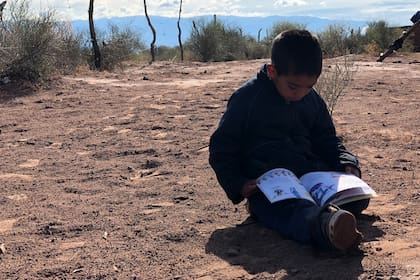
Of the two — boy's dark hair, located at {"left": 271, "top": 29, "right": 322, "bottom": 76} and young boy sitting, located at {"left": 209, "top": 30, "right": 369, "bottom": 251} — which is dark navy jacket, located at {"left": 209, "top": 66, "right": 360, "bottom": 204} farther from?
boy's dark hair, located at {"left": 271, "top": 29, "right": 322, "bottom": 76}

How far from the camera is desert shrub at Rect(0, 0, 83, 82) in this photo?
11328mm

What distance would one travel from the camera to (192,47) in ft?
93.4

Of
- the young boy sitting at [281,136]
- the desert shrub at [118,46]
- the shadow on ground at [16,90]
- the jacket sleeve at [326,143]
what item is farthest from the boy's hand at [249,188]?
the desert shrub at [118,46]

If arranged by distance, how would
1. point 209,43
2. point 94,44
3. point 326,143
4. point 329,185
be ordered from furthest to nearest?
point 209,43 < point 94,44 < point 326,143 < point 329,185

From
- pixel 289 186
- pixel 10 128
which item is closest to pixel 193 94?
pixel 10 128

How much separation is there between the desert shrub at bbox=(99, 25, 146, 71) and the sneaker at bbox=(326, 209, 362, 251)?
1619 centimetres

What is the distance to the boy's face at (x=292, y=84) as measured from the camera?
3.40m

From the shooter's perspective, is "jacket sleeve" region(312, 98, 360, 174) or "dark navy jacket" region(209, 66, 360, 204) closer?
"dark navy jacket" region(209, 66, 360, 204)

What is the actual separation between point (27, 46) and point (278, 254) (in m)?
9.42

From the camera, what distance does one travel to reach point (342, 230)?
294 centimetres

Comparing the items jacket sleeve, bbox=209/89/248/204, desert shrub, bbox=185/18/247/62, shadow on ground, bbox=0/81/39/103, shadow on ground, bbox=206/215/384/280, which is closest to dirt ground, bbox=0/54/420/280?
shadow on ground, bbox=206/215/384/280

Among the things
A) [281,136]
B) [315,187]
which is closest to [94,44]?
[281,136]

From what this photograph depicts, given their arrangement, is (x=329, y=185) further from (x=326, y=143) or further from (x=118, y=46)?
(x=118, y=46)

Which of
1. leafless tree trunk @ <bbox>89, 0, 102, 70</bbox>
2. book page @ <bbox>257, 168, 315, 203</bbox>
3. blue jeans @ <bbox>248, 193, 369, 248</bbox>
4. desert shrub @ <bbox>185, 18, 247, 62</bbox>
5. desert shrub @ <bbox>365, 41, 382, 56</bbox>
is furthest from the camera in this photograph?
desert shrub @ <bbox>185, 18, 247, 62</bbox>
